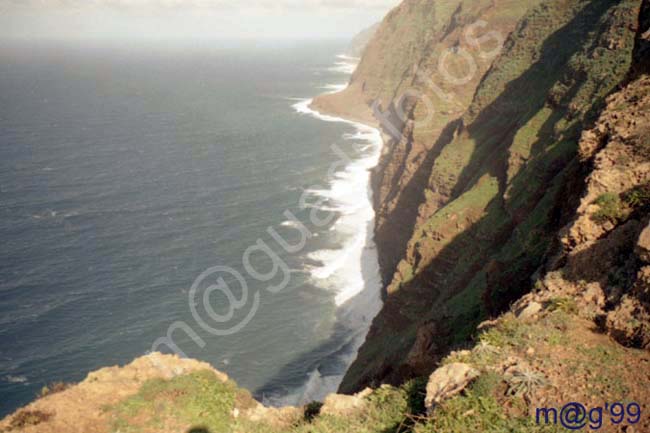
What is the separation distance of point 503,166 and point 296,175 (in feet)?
173

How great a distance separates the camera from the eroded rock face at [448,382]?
1302 centimetres

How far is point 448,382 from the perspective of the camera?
13.4 metres

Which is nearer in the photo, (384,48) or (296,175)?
(296,175)

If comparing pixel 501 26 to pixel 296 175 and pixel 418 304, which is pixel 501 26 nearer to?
pixel 296 175

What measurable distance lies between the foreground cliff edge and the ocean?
1221cm

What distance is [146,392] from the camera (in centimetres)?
2058

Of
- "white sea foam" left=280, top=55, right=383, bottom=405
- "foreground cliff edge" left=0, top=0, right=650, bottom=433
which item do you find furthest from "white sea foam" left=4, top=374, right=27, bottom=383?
"foreground cliff edge" left=0, top=0, right=650, bottom=433

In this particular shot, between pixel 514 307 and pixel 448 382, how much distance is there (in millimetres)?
5220

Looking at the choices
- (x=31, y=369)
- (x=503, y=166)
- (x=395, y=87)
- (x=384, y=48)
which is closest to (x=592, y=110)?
(x=503, y=166)

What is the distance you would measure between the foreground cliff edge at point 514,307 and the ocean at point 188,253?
1221cm

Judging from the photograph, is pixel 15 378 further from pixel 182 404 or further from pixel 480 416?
pixel 480 416

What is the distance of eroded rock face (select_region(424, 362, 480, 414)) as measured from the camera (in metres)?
13.0

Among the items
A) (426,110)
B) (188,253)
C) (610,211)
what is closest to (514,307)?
(610,211)

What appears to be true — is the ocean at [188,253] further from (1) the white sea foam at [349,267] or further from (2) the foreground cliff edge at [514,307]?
(2) the foreground cliff edge at [514,307]
